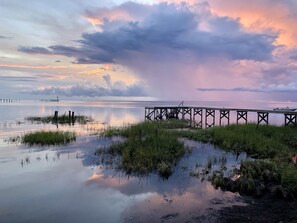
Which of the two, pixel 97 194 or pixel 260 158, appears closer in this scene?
pixel 97 194

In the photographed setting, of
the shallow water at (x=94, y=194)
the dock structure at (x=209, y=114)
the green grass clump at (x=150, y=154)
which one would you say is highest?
the dock structure at (x=209, y=114)

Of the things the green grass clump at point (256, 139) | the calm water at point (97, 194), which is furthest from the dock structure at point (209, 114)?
the calm water at point (97, 194)

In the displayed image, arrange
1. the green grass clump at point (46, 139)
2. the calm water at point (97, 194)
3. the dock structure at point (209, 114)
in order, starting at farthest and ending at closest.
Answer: the dock structure at point (209, 114), the green grass clump at point (46, 139), the calm water at point (97, 194)

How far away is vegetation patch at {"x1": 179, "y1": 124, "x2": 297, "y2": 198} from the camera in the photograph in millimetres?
11914

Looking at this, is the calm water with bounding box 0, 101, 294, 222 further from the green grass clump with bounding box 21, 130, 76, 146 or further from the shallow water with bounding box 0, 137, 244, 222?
the green grass clump with bounding box 21, 130, 76, 146

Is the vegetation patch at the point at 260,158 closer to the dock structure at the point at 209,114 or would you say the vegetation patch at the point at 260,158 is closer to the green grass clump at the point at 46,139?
the dock structure at the point at 209,114

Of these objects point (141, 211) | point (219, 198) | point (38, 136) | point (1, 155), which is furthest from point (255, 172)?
point (38, 136)

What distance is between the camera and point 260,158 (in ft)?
60.0

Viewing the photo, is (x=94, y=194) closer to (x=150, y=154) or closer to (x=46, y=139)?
(x=150, y=154)

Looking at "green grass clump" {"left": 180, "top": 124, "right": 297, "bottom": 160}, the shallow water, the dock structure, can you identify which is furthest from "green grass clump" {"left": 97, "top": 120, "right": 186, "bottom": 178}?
the dock structure

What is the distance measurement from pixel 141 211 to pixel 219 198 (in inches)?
128

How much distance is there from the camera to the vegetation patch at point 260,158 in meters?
11.9

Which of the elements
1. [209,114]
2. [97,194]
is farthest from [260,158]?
[209,114]

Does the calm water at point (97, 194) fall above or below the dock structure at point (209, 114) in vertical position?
below
